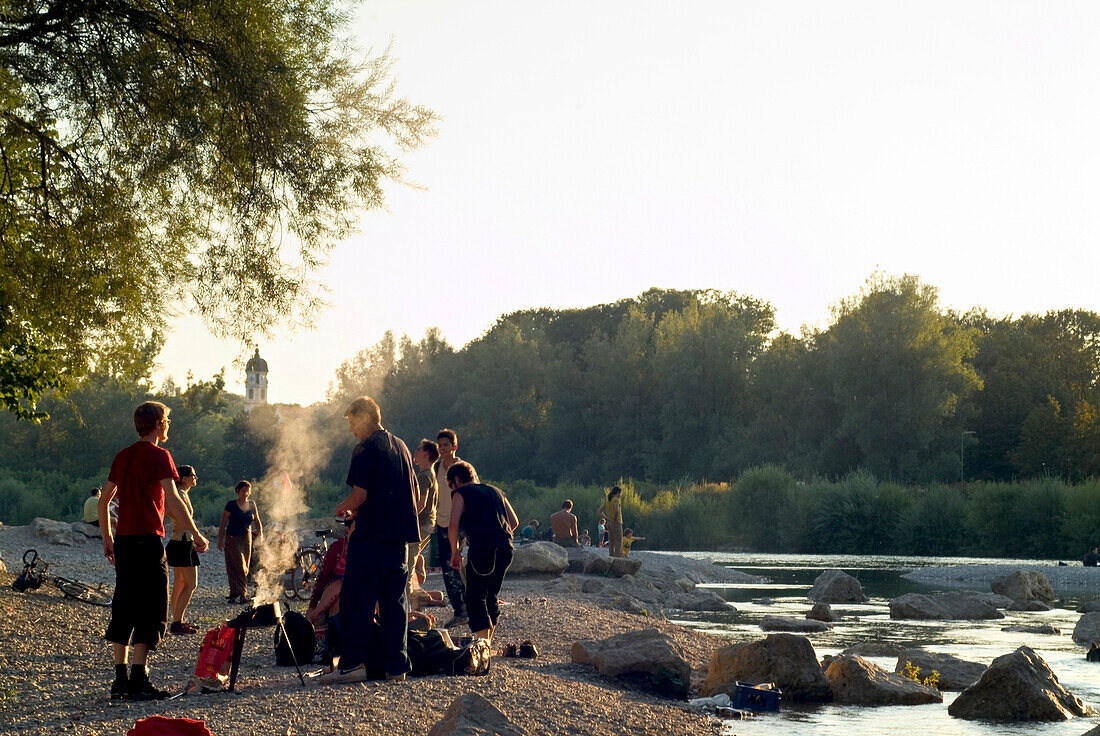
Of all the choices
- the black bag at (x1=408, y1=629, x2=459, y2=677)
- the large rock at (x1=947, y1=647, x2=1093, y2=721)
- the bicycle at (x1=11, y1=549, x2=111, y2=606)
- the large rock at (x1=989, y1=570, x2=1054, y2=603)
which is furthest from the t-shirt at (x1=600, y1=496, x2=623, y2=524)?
the black bag at (x1=408, y1=629, x2=459, y2=677)

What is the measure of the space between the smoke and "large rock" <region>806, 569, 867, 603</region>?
11.5m

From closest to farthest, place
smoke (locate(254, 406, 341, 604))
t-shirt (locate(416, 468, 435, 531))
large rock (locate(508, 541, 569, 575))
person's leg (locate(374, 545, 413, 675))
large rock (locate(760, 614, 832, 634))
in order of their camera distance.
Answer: person's leg (locate(374, 545, 413, 675)) → t-shirt (locate(416, 468, 435, 531)) → smoke (locate(254, 406, 341, 604)) → large rock (locate(760, 614, 832, 634)) → large rock (locate(508, 541, 569, 575))

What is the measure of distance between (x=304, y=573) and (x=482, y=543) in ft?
24.7

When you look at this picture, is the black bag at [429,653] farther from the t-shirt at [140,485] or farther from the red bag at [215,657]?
the t-shirt at [140,485]

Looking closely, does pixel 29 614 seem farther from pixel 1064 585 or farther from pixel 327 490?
pixel 327 490

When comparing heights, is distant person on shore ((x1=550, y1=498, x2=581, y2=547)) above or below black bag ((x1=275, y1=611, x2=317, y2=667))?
above

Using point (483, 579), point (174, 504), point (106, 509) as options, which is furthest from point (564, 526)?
point (174, 504)

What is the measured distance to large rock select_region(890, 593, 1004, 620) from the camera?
22812mm

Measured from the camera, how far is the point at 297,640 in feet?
35.1

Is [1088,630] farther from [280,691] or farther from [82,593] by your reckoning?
[82,593]

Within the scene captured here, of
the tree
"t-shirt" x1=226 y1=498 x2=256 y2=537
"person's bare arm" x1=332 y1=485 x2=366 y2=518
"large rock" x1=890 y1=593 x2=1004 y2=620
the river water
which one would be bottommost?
the river water

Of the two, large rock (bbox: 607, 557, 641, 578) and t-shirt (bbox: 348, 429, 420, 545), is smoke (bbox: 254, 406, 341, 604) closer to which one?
t-shirt (bbox: 348, 429, 420, 545)

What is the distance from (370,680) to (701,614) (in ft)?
46.9

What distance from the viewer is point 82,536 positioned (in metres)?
36.7
